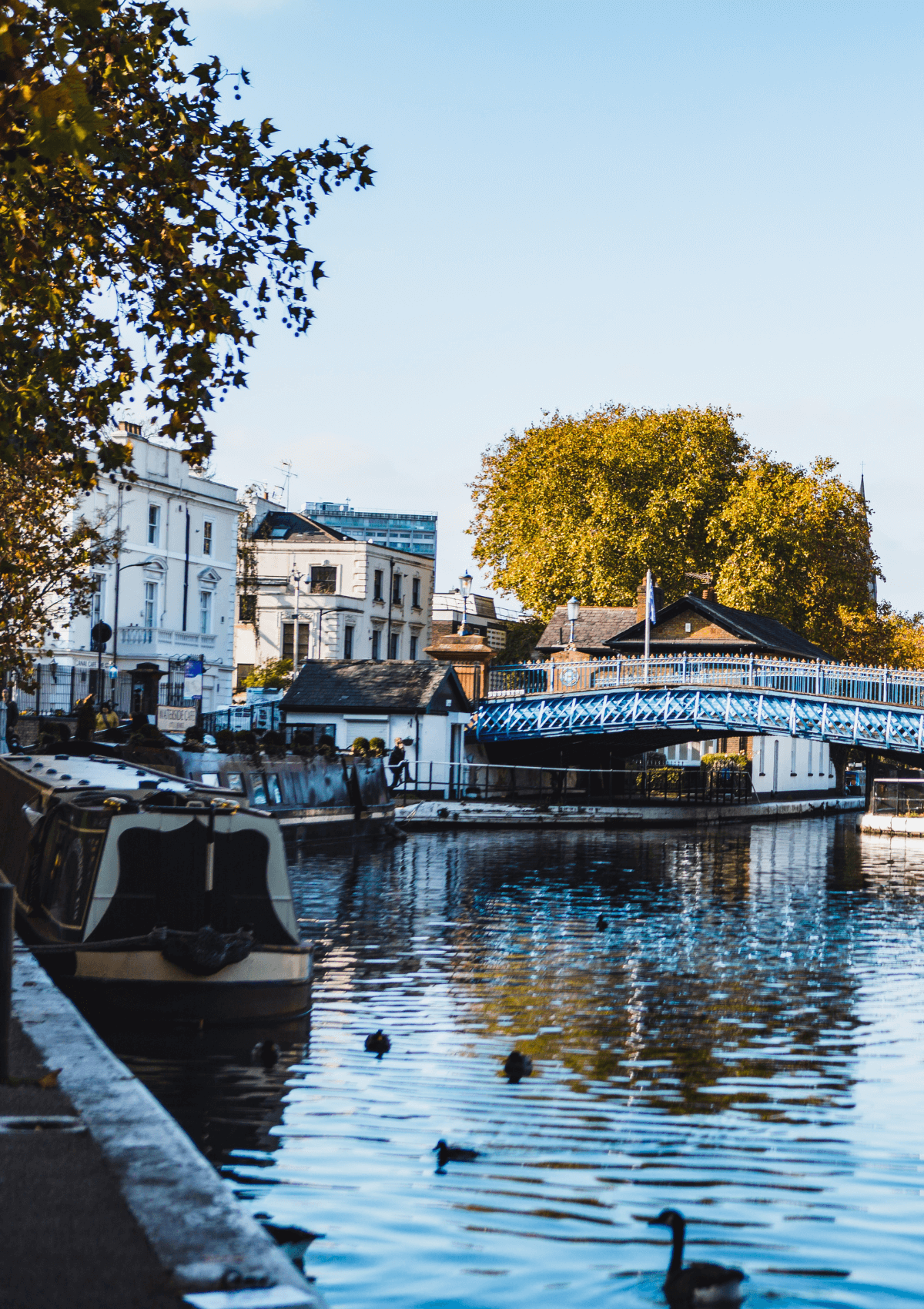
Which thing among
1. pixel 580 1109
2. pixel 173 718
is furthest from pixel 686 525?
pixel 580 1109

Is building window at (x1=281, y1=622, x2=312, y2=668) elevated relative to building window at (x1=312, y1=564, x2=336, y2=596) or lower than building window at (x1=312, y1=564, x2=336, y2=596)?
lower

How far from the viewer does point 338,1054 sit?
13906mm

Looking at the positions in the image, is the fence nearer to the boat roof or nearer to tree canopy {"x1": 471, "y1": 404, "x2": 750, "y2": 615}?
tree canopy {"x1": 471, "y1": 404, "x2": 750, "y2": 615}

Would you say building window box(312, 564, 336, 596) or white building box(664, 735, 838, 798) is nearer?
white building box(664, 735, 838, 798)

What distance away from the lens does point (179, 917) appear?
49.6 feet

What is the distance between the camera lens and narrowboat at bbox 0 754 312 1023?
1467 centimetres

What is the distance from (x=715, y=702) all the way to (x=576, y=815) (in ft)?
27.0

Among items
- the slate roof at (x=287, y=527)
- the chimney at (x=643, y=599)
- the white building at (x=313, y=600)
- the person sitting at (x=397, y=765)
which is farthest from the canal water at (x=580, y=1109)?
the slate roof at (x=287, y=527)

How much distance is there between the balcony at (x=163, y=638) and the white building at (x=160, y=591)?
42 mm

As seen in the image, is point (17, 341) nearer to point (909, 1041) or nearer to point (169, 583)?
point (909, 1041)

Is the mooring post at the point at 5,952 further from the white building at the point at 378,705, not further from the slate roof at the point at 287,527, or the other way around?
the slate roof at the point at 287,527

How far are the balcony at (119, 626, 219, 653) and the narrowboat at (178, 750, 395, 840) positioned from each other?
17887mm


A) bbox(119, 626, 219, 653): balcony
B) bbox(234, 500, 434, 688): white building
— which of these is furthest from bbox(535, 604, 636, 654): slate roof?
bbox(119, 626, 219, 653): balcony

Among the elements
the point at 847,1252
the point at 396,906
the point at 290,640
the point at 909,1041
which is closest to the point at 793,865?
the point at 396,906
